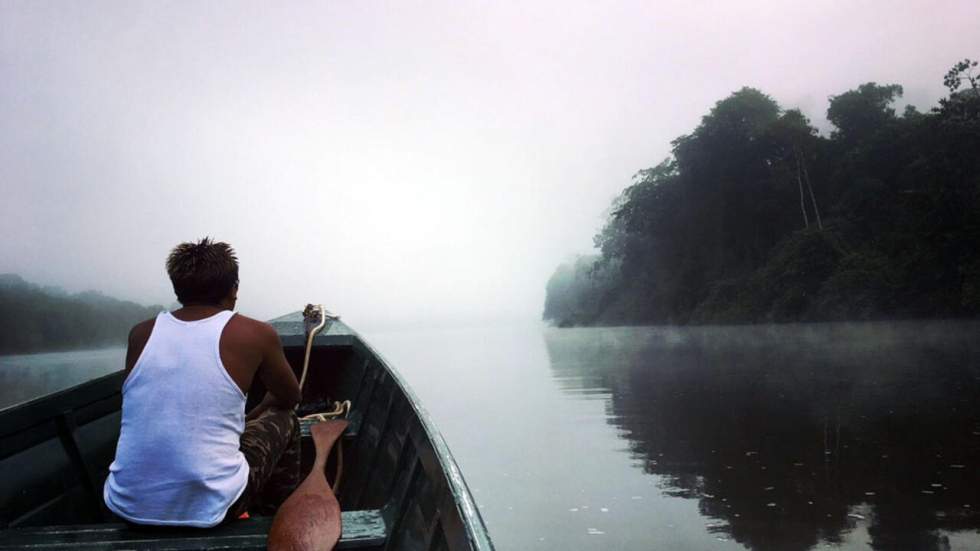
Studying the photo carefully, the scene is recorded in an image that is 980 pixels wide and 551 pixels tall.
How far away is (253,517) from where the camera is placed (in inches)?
110

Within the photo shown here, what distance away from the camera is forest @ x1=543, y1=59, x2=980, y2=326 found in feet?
96.0

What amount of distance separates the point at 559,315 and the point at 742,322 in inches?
1726

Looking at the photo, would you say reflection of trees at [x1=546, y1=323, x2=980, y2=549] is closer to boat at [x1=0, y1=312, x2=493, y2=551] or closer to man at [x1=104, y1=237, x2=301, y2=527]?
boat at [x1=0, y1=312, x2=493, y2=551]

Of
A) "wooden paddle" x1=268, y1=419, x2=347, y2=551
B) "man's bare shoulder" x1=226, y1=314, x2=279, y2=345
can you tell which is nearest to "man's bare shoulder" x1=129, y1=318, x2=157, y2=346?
"man's bare shoulder" x1=226, y1=314, x2=279, y2=345

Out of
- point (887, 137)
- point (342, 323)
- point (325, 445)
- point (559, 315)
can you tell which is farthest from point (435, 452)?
point (559, 315)

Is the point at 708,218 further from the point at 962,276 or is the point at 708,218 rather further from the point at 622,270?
the point at 962,276

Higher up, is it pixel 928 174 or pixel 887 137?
pixel 887 137

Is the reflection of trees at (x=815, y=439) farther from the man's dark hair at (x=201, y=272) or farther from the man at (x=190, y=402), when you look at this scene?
the man's dark hair at (x=201, y=272)

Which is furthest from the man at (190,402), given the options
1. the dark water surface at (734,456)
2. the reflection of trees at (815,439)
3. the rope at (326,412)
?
the reflection of trees at (815,439)

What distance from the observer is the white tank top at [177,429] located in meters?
2.45

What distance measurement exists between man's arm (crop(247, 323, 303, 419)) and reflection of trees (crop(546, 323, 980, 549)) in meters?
3.79

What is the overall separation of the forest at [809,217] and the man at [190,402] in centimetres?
3157

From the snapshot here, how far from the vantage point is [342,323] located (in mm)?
6730

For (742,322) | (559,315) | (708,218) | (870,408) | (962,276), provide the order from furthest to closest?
1. (559,315)
2. (708,218)
3. (742,322)
4. (962,276)
5. (870,408)
